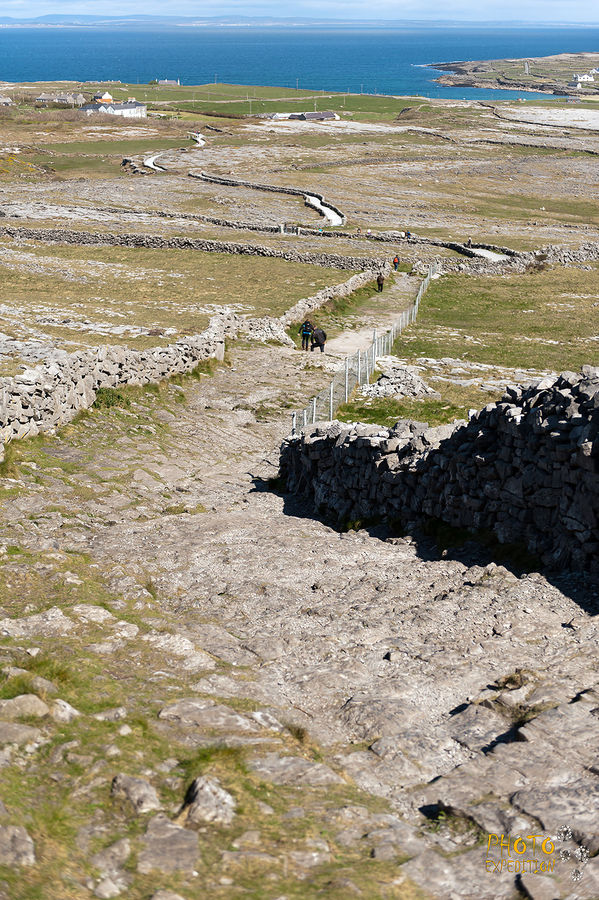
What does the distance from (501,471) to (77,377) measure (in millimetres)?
15864

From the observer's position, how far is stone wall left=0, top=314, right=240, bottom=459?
2472cm

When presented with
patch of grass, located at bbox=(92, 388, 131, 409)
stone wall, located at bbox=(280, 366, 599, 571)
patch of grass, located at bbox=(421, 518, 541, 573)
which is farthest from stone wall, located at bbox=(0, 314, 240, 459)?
patch of grass, located at bbox=(421, 518, 541, 573)

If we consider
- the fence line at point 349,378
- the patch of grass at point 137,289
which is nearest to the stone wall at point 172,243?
the patch of grass at point 137,289

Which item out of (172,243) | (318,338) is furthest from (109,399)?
(172,243)

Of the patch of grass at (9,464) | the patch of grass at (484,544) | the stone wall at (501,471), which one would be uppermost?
the stone wall at (501,471)

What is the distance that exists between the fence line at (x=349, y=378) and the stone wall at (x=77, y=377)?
5.36 meters

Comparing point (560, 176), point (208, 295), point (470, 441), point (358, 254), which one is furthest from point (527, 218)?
point (470, 441)

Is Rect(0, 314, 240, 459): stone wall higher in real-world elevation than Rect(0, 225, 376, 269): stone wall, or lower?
lower

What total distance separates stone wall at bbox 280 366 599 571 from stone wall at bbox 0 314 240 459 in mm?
8739

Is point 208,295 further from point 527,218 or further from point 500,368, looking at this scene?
point 527,218

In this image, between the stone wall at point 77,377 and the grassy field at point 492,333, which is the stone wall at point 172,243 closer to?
the grassy field at point 492,333

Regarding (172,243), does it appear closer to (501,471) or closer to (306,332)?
(306,332)

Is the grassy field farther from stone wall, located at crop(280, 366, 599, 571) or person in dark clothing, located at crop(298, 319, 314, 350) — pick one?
stone wall, located at crop(280, 366, 599, 571)

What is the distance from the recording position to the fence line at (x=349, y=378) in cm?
2996
